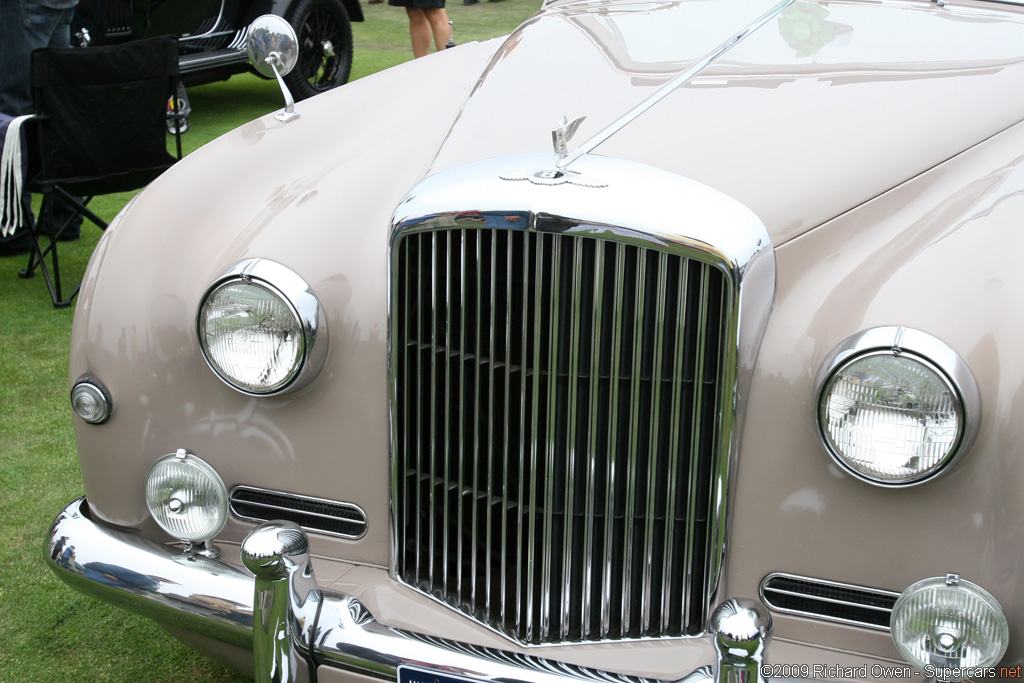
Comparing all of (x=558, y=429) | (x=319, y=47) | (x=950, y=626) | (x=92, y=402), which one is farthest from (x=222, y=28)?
(x=950, y=626)

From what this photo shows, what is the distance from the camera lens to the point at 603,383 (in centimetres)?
171

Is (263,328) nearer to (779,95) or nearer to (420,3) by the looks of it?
(779,95)

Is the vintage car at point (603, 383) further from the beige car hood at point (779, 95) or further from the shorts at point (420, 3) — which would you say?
the shorts at point (420, 3)

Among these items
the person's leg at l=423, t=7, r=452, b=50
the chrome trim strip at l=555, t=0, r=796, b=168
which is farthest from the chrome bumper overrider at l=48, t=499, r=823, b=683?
the person's leg at l=423, t=7, r=452, b=50

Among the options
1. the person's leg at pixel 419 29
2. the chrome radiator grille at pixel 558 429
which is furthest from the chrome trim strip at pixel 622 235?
the person's leg at pixel 419 29

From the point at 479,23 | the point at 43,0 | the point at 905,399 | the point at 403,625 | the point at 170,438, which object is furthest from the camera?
the point at 479,23

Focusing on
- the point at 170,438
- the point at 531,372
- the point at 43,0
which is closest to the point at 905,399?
the point at 531,372

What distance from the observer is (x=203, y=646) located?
81.7 inches

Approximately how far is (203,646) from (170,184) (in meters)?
0.99

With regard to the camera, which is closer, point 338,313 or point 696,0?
point 338,313

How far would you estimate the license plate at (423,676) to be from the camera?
1.65m

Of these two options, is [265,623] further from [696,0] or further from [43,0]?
[43,0]

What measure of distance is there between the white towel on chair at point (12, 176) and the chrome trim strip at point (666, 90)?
10.6ft

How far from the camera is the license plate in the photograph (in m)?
1.65
